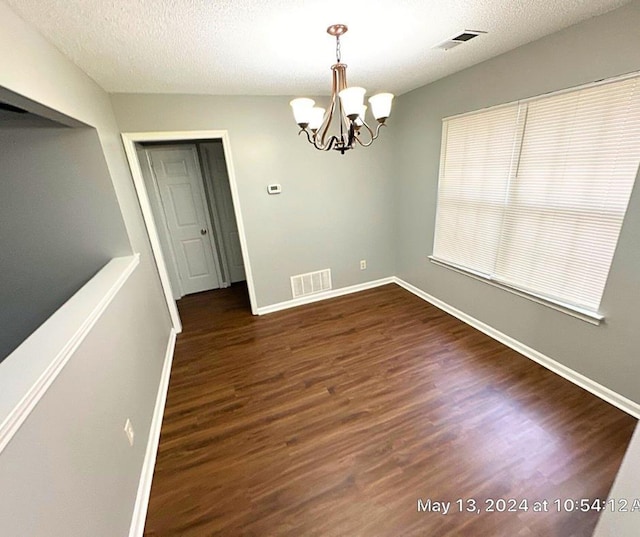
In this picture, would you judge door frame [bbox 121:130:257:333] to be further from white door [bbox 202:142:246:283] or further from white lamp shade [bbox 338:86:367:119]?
white lamp shade [bbox 338:86:367:119]

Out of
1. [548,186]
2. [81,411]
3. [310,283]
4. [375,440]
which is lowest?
[375,440]

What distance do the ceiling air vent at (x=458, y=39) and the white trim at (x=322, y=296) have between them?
8.74ft

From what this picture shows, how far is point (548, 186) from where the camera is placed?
2.10 meters

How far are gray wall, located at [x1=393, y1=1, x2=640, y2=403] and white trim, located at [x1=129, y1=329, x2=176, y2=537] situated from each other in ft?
9.56

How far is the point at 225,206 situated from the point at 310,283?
5.74 feet

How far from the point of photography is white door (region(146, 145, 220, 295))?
148 inches

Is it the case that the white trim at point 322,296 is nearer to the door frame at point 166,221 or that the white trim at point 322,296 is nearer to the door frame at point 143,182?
the door frame at point 143,182

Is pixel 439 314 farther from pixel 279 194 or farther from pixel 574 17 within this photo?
pixel 574 17

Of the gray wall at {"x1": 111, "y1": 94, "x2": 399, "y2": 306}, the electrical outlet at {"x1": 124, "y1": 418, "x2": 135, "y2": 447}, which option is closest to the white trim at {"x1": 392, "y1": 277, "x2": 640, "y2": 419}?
the gray wall at {"x1": 111, "y1": 94, "x2": 399, "y2": 306}

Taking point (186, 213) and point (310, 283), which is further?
point (186, 213)

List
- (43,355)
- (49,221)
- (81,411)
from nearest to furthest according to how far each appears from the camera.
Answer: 1. (43,355)
2. (81,411)
3. (49,221)

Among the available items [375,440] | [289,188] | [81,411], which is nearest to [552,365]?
[375,440]

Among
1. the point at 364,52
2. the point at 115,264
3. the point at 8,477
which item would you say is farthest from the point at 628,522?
the point at 115,264

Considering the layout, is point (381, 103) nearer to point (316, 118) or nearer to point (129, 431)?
point (316, 118)
